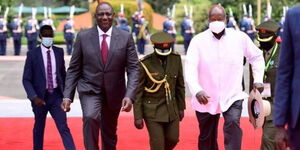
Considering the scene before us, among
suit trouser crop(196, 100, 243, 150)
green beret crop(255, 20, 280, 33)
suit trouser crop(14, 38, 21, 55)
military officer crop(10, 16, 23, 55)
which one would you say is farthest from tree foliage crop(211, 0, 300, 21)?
suit trouser crop(196, 100, 243, 150)

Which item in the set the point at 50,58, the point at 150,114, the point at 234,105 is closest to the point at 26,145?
the point at 50,58

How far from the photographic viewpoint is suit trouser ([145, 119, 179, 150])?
771cm

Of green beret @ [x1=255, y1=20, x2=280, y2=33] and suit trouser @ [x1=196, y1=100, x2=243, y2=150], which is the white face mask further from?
suit trouser @ [x1=196, y1=100, x2=243, y2=150]

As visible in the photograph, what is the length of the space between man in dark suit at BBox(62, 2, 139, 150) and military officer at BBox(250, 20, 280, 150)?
131 cm

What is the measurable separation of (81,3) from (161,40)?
63176mm

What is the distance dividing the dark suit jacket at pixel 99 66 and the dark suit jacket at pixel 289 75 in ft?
10.2

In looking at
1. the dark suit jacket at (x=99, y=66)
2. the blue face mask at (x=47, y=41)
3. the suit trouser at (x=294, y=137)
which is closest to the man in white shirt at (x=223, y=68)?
the dark suit jacket at (x=99, y=66)

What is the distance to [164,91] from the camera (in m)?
7.79

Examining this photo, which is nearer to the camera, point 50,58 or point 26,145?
point 50,58

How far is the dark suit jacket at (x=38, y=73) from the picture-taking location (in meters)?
8.26

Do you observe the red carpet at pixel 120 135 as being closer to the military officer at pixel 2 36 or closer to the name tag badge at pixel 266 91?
the name tag badge at pixel 266 91

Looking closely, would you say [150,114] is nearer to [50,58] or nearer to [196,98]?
[196,98]

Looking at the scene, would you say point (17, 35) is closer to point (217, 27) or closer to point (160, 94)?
point (160, 94)

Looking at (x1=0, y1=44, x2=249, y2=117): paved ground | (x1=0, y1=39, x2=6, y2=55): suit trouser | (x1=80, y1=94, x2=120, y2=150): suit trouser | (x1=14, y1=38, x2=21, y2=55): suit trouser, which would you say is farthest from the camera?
(x1=14, y1=38, x2=21, y2=55): suit trouser
